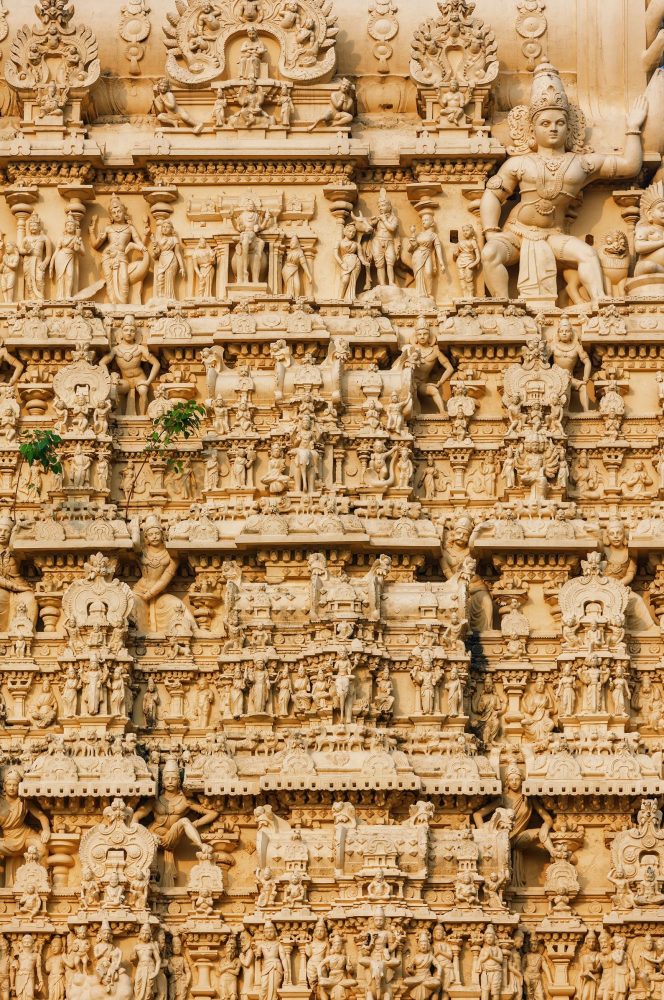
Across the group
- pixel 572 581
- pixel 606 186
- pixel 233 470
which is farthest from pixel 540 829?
pixel 606 186

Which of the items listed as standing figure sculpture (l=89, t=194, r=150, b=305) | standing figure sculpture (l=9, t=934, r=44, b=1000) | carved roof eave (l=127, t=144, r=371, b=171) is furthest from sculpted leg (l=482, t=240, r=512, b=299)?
standing figure sculpture (l=9, t=934, r=44, b=1000)

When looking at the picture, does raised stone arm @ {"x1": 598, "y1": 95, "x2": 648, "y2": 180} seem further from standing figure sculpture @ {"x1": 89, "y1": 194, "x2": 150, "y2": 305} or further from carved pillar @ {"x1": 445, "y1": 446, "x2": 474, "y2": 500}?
standing figure sculpture @ {"x1": 89, "y1": 194, "x2": 150, "y2": 305}

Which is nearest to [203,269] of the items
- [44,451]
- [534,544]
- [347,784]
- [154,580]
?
[44,451]

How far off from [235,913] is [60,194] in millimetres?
11227

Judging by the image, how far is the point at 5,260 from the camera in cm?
4875

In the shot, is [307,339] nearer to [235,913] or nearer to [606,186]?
[606,186]

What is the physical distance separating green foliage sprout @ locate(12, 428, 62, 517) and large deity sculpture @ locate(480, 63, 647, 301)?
6.32 meters

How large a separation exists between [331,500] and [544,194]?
5910mm

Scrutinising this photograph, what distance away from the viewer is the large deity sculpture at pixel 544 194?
158ft

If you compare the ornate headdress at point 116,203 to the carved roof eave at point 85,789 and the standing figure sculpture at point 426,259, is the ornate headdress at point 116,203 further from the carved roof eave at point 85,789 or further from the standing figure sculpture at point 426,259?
the carved roof eave at point 85,789

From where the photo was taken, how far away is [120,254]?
160 ft

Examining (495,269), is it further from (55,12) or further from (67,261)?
(55,12)

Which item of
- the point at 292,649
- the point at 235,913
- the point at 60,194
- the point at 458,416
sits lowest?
the point at 235,913

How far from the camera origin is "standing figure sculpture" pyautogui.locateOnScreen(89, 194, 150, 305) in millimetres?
48594
